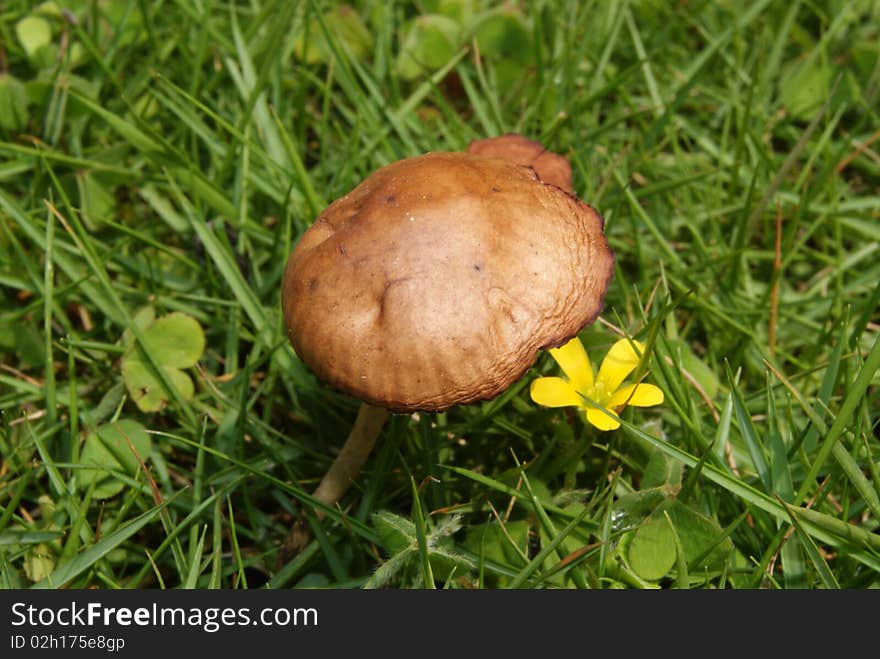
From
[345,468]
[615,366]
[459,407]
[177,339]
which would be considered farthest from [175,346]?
[615,366]

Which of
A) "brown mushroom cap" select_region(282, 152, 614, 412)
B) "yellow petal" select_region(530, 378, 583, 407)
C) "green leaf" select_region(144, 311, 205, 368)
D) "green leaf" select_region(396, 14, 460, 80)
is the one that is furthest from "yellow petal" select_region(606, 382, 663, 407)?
"green leaf" select_region(396, 14, 460, 80)

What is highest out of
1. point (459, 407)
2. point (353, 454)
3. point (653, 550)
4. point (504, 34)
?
point (504, 34)

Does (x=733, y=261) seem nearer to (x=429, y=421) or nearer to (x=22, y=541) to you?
(x=429, y=421)

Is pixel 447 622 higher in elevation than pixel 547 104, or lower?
lower

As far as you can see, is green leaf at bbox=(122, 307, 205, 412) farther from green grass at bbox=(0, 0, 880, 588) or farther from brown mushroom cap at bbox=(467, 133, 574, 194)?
brown mushroom cap at bbox=(467, 133, 574, 194)

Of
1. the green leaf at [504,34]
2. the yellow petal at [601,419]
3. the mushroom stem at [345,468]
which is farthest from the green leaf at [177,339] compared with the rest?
the green leaf at [504,34]

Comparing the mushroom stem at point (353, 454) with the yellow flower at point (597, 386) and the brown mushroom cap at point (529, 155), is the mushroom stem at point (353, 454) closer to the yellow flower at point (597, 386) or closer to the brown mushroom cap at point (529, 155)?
the yellow flower at point (597, 386)

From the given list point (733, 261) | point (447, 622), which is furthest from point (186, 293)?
point (733, 261)

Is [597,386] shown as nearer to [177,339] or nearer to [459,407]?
[459,407]
